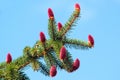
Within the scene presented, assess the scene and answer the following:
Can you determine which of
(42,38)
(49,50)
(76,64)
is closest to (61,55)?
(76,64)

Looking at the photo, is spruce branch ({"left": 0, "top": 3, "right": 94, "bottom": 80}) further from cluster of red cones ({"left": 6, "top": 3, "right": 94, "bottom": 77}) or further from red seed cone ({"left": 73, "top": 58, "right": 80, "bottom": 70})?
red seed cone ({"left": 73, "top": 58, "right": 80, "bottom": 70})

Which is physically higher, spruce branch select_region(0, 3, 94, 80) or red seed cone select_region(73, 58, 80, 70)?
spruce branch select_region(0, 3, 94, 80)

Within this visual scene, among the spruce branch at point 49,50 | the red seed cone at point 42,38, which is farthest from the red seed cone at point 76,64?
the red seed cone at point 42,38

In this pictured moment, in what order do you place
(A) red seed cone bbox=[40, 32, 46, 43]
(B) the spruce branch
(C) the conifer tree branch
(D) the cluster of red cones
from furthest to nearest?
(C) the conifer tree branch → (B) the spruce branch → (A) red seed cone bbox=[40, 32, 46, 43] → (D) the cluster of red cones

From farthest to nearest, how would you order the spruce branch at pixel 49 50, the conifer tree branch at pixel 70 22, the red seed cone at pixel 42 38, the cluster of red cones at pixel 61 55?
the conifer tree branch at pixel 70 22, the spruce branch at pixel 49 50, the red seed cone at pixel 42 38, the cluster of red cones at pixel 61 55

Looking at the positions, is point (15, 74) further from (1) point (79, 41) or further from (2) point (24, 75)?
(1) point (79, 41)

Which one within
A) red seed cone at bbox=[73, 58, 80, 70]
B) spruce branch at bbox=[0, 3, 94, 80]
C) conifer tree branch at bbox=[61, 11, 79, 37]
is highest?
conifer tree branch at bbox=[61, 11, 79, 37]

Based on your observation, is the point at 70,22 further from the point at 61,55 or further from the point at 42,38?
the point at 61,55

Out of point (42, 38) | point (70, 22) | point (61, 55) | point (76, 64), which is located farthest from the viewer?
point (70, 22)

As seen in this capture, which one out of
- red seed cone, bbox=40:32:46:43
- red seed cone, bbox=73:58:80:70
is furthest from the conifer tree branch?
red seed cone, bbox=73:58:80:70

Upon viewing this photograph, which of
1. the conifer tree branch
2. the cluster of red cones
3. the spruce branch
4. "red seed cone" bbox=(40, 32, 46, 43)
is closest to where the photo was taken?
the cluster of red cones

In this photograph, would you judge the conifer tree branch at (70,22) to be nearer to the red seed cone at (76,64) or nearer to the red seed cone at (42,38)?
the red seed cone at (42,38)

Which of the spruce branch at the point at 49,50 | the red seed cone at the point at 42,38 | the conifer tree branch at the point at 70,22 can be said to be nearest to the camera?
the red seed cone at the point at 42,38
